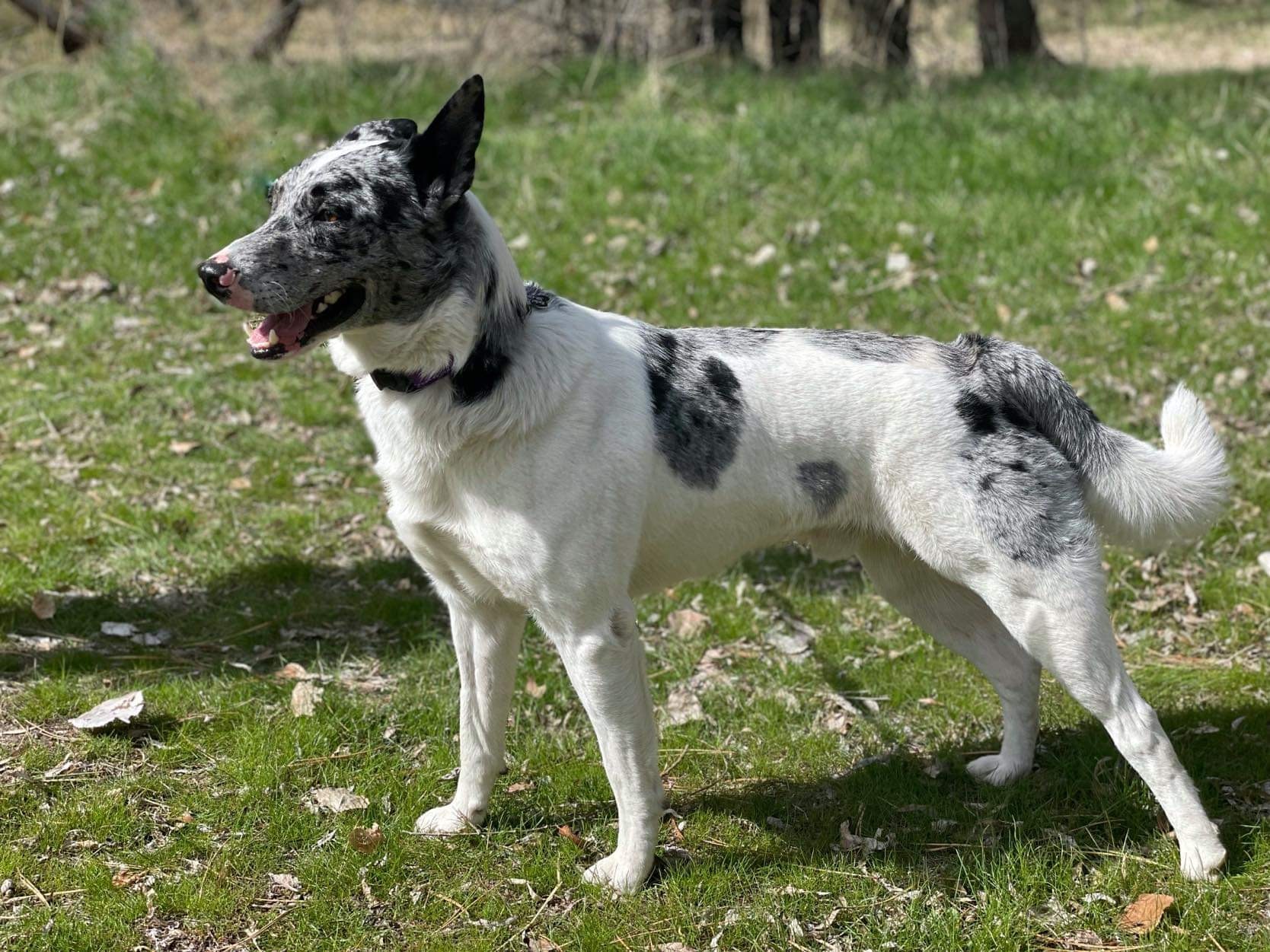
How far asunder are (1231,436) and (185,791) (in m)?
4.91

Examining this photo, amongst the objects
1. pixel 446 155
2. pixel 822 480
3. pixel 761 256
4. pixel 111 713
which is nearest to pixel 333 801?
pixel 111 713

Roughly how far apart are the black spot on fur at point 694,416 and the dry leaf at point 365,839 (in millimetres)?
1475

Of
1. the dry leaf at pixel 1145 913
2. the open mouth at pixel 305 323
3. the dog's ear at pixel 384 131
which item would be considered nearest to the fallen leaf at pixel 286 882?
the open mouth at pixel 305 323

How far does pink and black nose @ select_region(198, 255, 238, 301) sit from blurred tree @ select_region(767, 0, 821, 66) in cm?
865

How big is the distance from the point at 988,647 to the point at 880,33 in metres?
7.96

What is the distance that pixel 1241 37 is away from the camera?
46.2ft

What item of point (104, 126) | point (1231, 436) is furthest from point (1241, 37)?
point (104, 126)

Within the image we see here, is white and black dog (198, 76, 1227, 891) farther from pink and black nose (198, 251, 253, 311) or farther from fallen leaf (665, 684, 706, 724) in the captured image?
fallen leaf (665, 684, 706, 724)

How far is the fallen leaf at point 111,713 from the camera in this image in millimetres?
4133

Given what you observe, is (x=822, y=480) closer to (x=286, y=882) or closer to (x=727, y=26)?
(x=286, y=882)

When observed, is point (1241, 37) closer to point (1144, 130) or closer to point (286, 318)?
point (1144, 130)

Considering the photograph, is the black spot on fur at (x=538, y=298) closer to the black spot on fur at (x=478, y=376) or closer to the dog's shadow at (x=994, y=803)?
the black spot on fur at (x=478, y=376)

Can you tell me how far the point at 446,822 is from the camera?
386cm

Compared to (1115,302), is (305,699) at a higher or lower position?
lower
